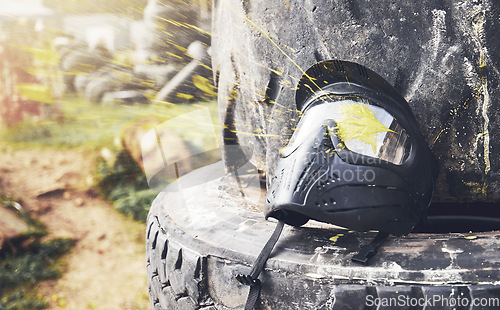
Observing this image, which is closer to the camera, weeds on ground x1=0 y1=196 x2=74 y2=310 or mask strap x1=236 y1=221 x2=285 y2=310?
Answer: mask strap x1=236 y1=221 x2=285 y2=310

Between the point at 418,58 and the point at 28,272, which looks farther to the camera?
the point at 28,272

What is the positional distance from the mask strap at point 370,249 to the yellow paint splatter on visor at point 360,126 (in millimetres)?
181

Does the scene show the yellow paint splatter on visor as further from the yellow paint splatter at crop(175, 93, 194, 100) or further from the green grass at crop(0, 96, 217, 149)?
the green grass at crop(0, 96, 217, 149)

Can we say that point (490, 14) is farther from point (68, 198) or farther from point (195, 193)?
point (68, 198)

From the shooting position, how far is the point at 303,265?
0.81 metres

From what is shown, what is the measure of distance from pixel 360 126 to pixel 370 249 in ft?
0.88

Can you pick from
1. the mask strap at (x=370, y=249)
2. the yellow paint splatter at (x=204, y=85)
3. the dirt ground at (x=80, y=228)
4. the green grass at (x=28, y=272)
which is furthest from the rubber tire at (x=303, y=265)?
the yellow paint splatter at (x=204, y=85)

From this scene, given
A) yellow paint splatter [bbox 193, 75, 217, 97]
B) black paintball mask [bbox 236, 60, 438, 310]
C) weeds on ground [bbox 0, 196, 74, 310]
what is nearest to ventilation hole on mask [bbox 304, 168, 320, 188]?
black paintball mask [bbox 236, 60, 438, 310]

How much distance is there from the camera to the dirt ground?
10.0 ft

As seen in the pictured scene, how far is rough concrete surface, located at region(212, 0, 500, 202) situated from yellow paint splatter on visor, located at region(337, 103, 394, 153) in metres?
0.11

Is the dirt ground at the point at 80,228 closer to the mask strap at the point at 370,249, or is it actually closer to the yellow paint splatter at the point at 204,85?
the yellow paint splatter at the point at 204,85

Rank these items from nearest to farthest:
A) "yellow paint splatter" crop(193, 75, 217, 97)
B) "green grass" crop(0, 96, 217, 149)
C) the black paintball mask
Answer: the black paintball mask, "yellow paint splatter" crop(193, 75, 217, 97), "green grass" crop(0, 96, 217, 149)

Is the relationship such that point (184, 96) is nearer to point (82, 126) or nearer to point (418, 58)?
point (82, 126)

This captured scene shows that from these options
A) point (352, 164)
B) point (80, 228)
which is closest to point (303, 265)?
point (352, 164)
